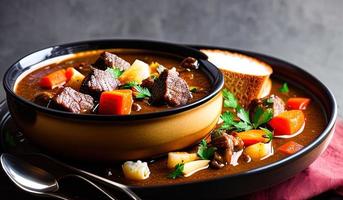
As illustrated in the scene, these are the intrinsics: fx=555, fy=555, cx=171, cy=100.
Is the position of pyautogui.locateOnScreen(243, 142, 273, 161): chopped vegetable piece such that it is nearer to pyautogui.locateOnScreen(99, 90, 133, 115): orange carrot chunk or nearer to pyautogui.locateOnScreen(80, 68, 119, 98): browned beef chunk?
pyautogui.locateOnScreen(99, 90, 133, 115): orange carrot chunk

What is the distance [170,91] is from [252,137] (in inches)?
23.2

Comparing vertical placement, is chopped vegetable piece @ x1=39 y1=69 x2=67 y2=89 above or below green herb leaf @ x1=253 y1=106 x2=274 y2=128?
above

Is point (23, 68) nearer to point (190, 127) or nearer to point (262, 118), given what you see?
point (190, 127)

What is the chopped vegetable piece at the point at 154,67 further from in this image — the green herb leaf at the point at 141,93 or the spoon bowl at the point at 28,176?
the spoon bowl at the point at 28,176

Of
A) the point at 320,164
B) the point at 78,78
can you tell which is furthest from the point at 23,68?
the point at 320,164

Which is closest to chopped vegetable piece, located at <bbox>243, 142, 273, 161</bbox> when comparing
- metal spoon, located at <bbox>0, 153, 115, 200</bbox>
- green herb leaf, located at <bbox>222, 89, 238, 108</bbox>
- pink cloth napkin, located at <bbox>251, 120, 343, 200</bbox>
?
pink cloth napkin, located at <bbox>251, 120, 343, 200</bbox>

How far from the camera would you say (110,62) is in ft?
11.1

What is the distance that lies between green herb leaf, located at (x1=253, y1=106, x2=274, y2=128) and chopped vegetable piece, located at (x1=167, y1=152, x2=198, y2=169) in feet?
Answer: 1.92

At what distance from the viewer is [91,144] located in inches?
113

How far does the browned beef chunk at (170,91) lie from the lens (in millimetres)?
2963

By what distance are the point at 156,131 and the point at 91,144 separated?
343 millimetres

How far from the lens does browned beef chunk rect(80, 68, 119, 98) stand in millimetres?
3023

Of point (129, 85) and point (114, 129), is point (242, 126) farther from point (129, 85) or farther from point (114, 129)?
point (114, 129)

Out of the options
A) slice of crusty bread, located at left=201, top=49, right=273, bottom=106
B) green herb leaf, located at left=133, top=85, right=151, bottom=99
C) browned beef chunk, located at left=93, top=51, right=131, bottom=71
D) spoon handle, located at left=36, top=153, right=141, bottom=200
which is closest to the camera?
spoon handle, located at left=36, top=153, right=141, bottom=200
